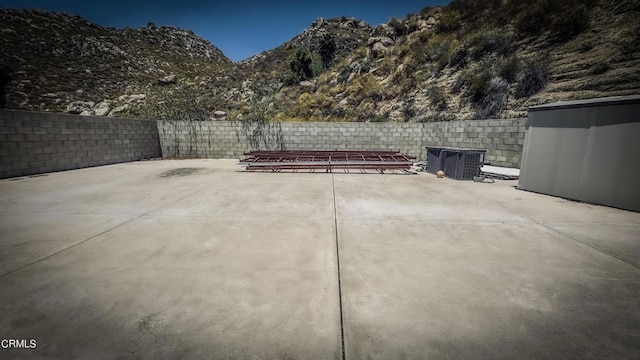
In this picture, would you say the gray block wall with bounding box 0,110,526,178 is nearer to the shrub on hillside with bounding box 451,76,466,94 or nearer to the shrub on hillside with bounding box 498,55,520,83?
the shrub on hillside with bounding box 498,55,520,83

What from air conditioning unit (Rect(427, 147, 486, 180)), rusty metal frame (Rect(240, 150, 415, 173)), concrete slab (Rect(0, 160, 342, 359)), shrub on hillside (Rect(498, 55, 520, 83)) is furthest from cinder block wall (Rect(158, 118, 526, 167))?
concrete slab (Rect(0, 160, 342, 359))

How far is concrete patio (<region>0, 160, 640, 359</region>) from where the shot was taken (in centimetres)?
175

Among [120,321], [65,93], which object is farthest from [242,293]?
[65,93]

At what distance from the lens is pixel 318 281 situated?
2492 millimetres

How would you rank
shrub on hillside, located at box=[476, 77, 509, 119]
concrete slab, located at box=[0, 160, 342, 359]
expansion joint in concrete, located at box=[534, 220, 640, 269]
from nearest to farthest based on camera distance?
concrete slab, located at box=[0, 160, 342, 359], expansion joint in concrete, located at box=[534, 220, 640, 269], shrub on hillside, located at box=[476, 77, 509, 119]

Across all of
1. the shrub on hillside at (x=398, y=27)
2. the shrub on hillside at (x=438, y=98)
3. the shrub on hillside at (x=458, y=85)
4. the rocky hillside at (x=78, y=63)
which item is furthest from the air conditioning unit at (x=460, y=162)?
the rocky hillside at (x=78, y=63)

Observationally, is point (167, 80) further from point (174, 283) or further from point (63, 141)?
point (174, 283)

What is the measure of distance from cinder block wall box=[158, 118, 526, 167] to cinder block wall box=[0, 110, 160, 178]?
70.6 inches

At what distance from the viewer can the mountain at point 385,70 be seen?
1128cm

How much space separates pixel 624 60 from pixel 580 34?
10.8 feet

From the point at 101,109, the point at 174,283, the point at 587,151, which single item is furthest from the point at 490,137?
the point at 101,109

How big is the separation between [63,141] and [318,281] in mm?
12127

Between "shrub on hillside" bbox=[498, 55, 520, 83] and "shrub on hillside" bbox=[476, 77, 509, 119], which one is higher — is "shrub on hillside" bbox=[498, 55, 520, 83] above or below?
above

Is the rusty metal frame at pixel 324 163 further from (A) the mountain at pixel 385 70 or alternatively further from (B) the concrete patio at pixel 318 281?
(A) the mountain at pixel 385 70
